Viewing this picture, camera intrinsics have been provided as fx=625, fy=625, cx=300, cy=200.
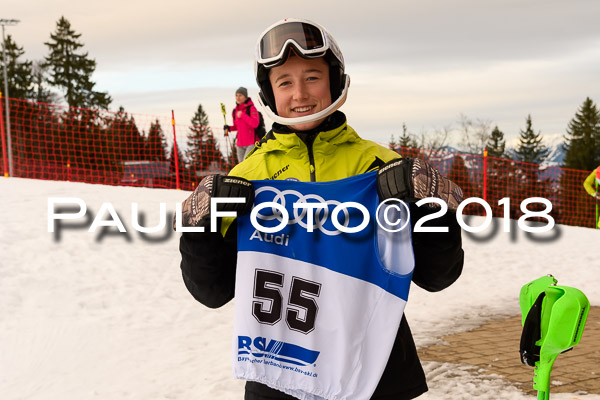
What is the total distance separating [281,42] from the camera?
7.44 feet

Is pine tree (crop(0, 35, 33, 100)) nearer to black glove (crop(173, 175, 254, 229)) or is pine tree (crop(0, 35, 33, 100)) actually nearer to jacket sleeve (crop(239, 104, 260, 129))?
jacket sleeve (crop(239, 104, 260, 129))

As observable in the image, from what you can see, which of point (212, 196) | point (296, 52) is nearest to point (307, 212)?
point (212, 196)

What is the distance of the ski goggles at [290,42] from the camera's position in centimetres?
224

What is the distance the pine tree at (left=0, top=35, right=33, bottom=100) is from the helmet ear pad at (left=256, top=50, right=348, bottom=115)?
181ft

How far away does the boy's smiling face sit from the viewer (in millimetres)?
2242

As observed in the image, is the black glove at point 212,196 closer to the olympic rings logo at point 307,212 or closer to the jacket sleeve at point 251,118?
the olympic rings logo at point 307,212

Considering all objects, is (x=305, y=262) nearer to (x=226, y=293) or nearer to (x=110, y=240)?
(x=226, y=293)

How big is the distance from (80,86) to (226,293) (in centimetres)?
5832

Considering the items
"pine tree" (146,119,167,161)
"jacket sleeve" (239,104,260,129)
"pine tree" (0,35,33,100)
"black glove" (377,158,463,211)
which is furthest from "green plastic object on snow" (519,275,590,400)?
"pine tree" (0,35,33,100)

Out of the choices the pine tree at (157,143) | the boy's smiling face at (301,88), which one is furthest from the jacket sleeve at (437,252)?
the pine tree at (157,143)

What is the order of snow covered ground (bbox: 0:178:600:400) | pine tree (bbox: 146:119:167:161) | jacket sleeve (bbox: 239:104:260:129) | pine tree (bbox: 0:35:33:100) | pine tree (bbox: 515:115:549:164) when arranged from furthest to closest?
pine tree (bbox: 515:115:549:164), pine tree (bbox: 0:35:33:100), pine tree (bbox: 146:119:167:161), jacket sleeve (bbox: 239:104:260:129), snow covered ground (bbox: 0:178:600:400)

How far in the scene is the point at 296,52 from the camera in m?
2.26

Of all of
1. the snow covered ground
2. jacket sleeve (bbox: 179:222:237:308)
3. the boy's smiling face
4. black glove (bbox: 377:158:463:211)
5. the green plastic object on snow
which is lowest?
the snow covered ground

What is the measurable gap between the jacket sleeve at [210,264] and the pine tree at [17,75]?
55267mm
